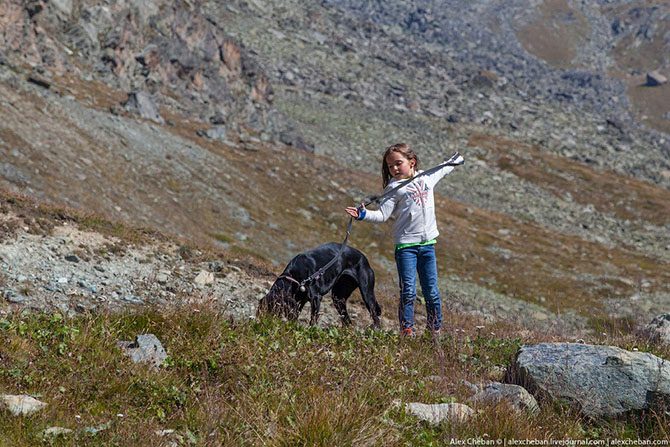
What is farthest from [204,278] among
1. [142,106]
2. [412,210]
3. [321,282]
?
[142,106]

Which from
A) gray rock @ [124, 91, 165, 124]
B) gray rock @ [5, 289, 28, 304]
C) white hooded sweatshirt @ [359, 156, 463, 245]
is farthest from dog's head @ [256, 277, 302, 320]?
gray rock @ [124, 91, 165, 124]

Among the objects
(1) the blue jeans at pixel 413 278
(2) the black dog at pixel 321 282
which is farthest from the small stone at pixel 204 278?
(1) the blue jeans at pixel 413 278

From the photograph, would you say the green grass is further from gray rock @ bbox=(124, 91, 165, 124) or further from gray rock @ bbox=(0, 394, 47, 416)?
gray rock @ bbox=(124, 91, 165, 124)

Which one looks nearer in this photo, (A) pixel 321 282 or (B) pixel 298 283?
(B) pixel 298 283

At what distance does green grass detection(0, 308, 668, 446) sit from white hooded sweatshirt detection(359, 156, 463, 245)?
1.81m

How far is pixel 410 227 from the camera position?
25.8 feet

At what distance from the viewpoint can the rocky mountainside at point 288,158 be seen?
82.2 ft

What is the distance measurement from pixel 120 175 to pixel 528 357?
23268 mm

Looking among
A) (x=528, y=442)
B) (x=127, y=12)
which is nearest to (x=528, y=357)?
(x=528, y=442)

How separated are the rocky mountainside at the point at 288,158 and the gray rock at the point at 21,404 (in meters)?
5.38

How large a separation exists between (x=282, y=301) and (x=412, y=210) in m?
2.21

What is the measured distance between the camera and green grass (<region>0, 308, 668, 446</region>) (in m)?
4.12

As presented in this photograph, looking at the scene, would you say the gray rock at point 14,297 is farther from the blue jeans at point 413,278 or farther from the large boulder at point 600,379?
the large boulder at point 600,379

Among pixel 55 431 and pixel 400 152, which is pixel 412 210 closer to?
pixel 400 152
